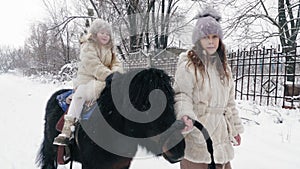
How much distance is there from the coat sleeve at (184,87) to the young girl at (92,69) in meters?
0.82

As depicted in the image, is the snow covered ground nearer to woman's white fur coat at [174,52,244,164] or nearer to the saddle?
woman's white fur coat at [174,52,244,164]

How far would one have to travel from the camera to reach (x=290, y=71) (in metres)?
8.70

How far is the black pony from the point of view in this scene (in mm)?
1613

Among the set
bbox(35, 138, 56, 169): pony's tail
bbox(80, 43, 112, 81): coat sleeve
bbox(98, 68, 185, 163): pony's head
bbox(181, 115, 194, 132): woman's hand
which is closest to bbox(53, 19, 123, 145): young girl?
bbox(80, 43, 112, 81): coat sleeve

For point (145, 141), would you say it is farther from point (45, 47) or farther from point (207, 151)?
point (45, 47)

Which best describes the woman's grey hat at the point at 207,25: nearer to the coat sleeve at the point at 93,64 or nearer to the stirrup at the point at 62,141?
the coat sleeve at the point at 93,64

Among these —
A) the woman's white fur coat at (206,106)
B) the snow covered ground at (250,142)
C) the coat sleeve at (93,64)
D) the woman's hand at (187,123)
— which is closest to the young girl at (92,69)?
the coat sleeve at (93,64)

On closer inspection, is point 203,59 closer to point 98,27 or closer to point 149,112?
point 149,112

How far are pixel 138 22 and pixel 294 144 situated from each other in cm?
863

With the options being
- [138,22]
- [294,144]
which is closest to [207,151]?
[294,144]

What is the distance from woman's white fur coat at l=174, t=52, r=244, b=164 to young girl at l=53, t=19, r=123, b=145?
88 cm

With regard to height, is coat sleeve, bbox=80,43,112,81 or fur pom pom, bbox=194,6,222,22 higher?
fur pom pom, bbox=194,6,222,22

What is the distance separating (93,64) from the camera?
2592mm

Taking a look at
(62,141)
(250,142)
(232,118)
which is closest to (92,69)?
(62,141)
